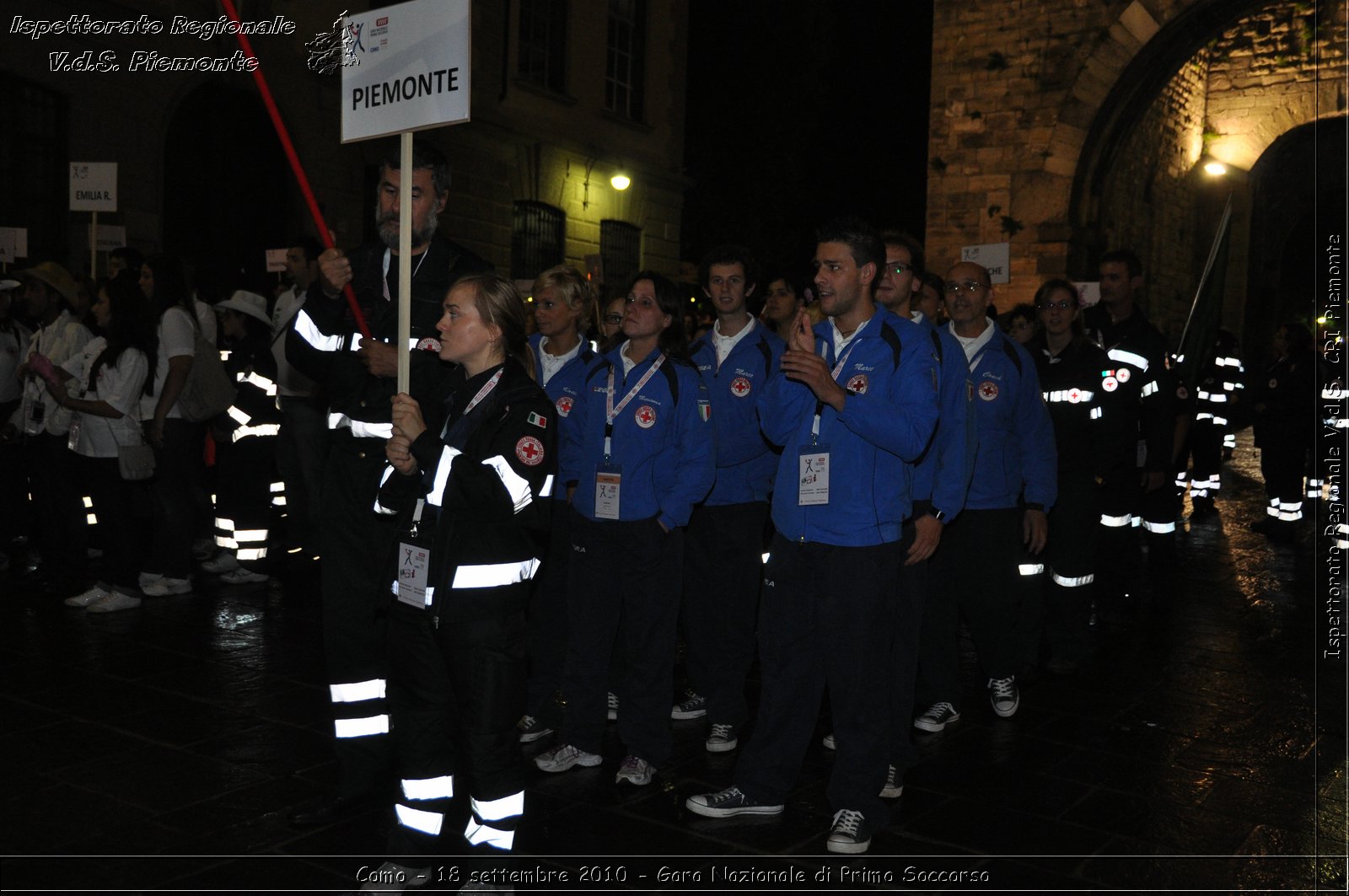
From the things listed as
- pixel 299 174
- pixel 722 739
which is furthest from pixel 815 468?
pixel 299 174

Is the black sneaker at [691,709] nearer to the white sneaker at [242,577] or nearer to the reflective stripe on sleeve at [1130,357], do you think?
the reflective stripe on sleeve at [1130,357]

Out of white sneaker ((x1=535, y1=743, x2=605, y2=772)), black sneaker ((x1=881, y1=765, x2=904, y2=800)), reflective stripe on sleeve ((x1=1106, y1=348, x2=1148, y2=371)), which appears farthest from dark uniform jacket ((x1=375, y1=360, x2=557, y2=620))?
reflective stripe on sleeve ((x1=1106, y1=348, x2=1148, y2=371))

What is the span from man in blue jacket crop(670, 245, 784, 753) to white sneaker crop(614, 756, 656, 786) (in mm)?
687

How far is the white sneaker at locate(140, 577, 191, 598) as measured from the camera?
8203 mm

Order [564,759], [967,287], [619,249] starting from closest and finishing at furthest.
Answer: [564,759] → [967,287] → [619,249]

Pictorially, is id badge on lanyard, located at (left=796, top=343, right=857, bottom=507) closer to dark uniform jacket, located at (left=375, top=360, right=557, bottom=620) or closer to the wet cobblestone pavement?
dark uniform jacket, located at (left=375, top=360, right=557, bottom=620)

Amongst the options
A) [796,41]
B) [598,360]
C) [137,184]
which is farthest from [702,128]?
[598,360]

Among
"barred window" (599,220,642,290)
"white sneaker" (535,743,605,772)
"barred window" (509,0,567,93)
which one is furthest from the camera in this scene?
"barred window" (599,220,642,290)

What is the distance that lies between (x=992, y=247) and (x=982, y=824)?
8477mm

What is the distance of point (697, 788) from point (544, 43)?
17.3 metres

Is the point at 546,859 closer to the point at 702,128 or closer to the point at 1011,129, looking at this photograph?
the point at 1011,129

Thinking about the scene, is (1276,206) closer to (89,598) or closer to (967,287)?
(967,287)

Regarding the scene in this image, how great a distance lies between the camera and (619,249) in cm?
2261

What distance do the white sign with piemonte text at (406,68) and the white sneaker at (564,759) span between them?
2.64 metres
